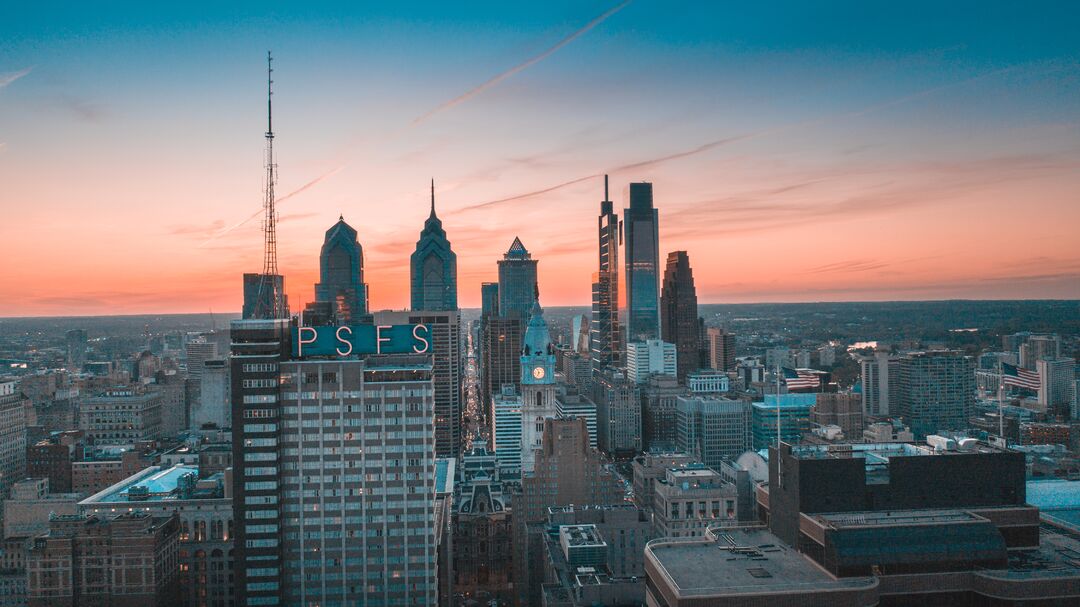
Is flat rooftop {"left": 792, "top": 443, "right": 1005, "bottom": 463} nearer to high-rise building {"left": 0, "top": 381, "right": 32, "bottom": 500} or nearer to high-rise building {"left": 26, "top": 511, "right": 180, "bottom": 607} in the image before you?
high-rise building {"left": 26, "top": 511, "right": 180, "bottom": 607}

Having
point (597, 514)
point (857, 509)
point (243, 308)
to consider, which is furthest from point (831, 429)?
point (243, 308)

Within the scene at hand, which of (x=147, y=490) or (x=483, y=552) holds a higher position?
(x=147, y=490)

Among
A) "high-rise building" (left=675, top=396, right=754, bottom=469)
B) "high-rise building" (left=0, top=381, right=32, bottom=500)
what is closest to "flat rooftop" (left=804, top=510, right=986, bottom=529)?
"high-rise building" (left=675, top=396, right=754, bottom=469)

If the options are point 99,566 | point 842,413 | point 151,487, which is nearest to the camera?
point 99,566

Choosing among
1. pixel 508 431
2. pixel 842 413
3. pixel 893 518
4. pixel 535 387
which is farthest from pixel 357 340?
pixel 842 413

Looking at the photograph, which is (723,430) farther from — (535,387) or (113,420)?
(113,420)

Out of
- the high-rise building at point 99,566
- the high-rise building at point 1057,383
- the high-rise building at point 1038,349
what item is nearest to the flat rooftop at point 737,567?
the high-rise building at point 99,566

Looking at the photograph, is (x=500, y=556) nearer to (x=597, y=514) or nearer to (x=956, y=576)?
(x=597, y=514)

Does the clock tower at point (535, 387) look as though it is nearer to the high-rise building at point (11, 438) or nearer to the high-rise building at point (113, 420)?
the high-rise building at point (11, 438)
